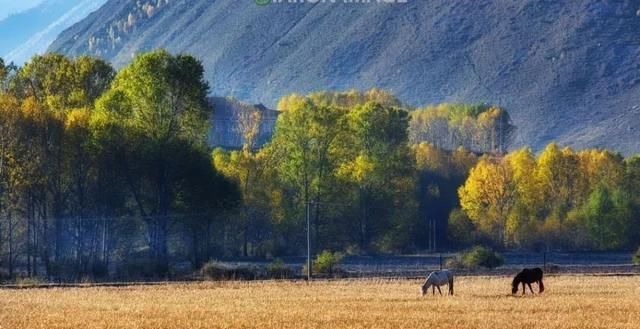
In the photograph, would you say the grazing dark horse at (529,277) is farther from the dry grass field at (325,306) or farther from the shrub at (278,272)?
the shrub at (278,272)

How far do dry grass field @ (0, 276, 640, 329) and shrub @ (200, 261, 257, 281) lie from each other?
9.37 m

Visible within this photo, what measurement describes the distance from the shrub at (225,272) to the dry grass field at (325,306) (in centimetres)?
937

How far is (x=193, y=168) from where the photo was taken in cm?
7938

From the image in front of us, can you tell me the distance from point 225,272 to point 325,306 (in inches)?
1037

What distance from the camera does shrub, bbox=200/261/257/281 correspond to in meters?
69.9

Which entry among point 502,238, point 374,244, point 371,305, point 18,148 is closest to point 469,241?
point 502,238

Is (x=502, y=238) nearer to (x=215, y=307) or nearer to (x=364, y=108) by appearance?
(x=364, y=108)

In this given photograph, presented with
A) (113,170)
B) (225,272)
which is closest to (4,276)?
(113,170)

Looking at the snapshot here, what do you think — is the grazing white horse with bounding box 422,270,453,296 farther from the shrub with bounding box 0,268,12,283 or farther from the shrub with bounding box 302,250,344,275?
the shrub with bounding box 0,268,12,283

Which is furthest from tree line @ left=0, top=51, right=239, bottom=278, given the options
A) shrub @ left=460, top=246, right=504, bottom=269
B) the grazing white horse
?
the grazing white horse

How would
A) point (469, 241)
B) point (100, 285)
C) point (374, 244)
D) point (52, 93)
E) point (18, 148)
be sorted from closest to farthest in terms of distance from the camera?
point (100, 285)
point (18, 148)
point (52, 93)
point (374, 244)
point (469, 241)

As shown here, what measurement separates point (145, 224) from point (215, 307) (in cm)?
3820

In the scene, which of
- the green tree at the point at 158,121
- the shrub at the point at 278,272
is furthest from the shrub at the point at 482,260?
the green tree at the point at 158,121

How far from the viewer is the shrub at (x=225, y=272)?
229 ft
